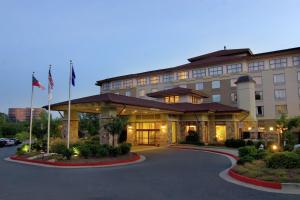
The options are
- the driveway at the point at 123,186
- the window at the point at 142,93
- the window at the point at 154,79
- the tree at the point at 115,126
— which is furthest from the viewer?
the window at the point at 142,93

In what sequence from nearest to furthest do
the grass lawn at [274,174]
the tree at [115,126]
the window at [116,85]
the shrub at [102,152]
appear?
the grass lawn at [274,174] < the shrub at [102,152] < the tree at [115,126] < the window at [116,85]

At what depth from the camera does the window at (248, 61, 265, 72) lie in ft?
162

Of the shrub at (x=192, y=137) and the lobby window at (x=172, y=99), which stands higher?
the lobby window at (x=172, y=99)

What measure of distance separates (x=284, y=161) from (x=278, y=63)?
40133mm

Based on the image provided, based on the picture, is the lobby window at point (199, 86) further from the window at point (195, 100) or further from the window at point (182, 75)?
the window at point (195, 100)

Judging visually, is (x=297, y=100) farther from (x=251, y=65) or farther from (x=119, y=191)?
(x=119, y=191)

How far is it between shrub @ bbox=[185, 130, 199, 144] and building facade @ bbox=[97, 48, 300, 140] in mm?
14440

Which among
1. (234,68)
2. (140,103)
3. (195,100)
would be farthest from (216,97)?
(140,103)

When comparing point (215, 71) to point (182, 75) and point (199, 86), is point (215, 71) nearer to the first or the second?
point (199, 86)

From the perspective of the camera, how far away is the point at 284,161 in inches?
506

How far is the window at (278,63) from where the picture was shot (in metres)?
47.4

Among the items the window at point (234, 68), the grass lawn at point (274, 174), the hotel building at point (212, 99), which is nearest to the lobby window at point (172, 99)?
the hotel building at point (212, 99)

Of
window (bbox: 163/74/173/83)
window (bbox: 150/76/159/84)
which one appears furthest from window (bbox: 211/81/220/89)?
window (bbox: 150/76/159/84)

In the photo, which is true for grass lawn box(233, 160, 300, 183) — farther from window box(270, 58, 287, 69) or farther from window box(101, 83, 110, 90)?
window box(101, 83, 110, 90)
